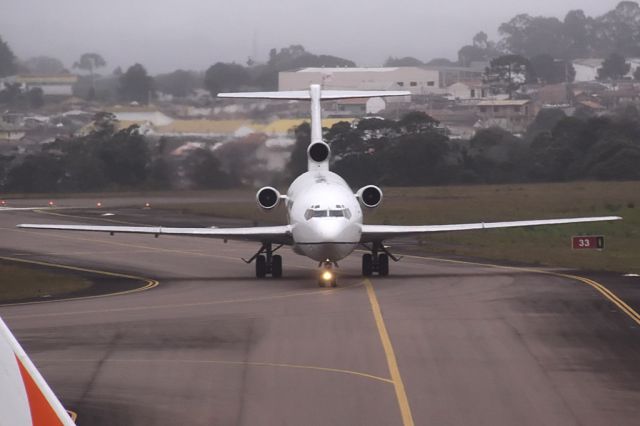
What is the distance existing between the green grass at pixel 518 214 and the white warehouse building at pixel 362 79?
12960mm

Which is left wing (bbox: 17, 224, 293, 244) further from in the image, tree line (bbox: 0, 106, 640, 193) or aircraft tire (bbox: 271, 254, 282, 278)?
tree line (bbox: 0, 106, 640, 193)

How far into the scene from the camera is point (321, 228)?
3606cm

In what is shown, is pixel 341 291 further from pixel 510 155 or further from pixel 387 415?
A: pixel 510 155

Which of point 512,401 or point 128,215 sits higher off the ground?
point 512,401

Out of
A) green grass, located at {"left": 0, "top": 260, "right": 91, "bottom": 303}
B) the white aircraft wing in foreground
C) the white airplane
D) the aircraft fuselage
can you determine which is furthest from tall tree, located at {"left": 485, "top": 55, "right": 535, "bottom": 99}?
the white aircraft wing in foreground

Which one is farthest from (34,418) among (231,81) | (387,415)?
(231,81)

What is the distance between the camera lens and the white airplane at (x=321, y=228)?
36344 millimetres

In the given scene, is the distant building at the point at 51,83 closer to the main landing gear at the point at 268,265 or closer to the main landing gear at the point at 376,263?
the main landing gear at the point at 268,265

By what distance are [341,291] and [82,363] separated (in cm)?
1260

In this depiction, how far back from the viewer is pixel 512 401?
67.6ft

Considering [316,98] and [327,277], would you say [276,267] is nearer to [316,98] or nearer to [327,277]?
[327,277]

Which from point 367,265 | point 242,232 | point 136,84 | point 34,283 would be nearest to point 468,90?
point 136,84

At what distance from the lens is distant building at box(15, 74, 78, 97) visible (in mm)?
77875

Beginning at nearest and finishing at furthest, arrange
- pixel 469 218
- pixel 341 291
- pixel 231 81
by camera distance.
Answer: pixel 341 291 < pixel 469 218 < pixel 231 81
